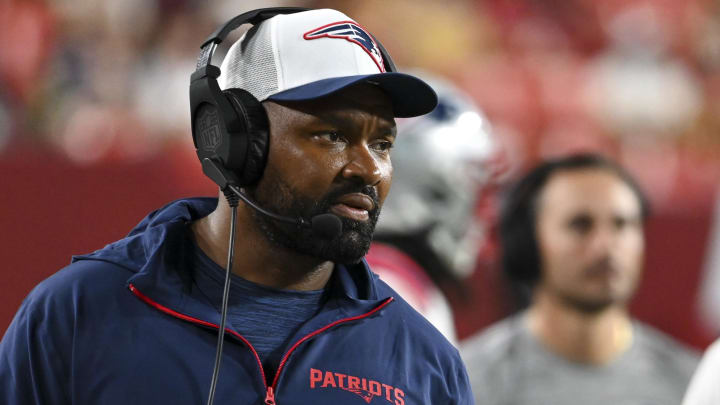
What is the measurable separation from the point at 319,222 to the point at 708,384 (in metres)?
0.88

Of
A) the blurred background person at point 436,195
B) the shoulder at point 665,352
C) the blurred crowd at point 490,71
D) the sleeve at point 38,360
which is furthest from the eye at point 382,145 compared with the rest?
the blurred crowd at point 490,71

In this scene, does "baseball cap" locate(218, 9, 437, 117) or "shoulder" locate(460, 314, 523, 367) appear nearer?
"baseball cap" locate(218, 9, 437, 117)

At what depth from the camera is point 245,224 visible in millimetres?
1226

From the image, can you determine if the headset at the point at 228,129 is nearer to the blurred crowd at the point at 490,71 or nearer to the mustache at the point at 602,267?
the mustache at the point at 602,267

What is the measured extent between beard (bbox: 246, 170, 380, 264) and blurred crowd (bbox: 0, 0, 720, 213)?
2.38 metres

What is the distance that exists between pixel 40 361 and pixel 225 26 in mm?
462

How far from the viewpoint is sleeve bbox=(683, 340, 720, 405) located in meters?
1.63

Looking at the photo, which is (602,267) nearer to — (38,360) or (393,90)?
(393,90)

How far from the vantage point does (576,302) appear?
3.00m

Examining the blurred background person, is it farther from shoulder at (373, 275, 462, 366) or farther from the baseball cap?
the baseball cap

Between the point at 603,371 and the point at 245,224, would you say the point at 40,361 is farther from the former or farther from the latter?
the point at 603,371

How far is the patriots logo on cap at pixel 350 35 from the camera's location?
1208mm

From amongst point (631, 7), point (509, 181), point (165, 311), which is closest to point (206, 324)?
point (165, 311)

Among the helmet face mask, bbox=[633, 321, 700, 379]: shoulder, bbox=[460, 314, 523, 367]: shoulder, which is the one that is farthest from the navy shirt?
bbox=[633, 321, 700, 379]: shoulder
